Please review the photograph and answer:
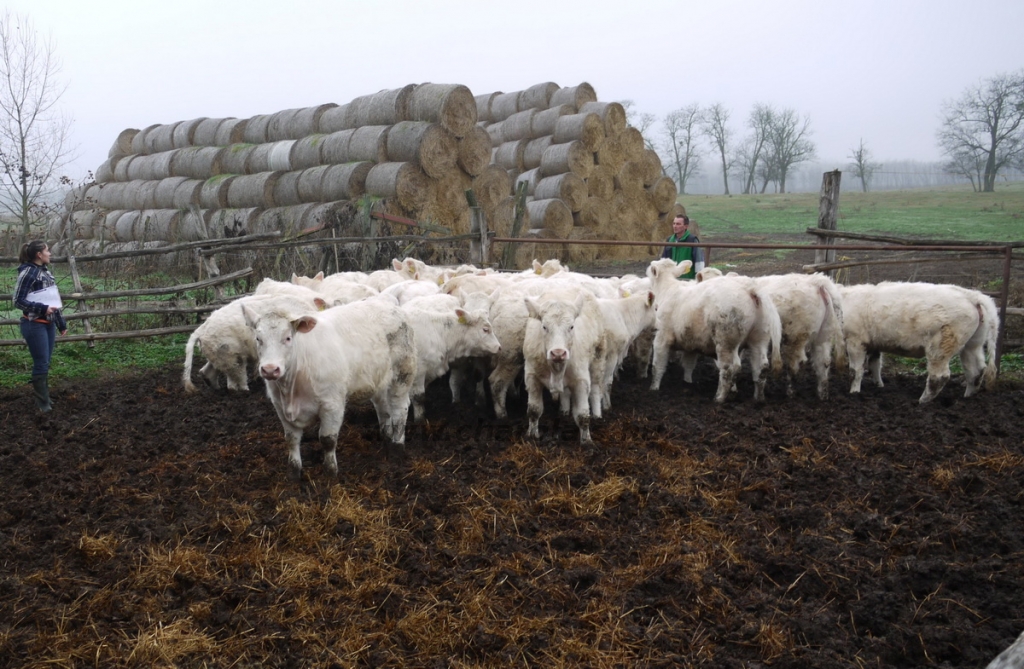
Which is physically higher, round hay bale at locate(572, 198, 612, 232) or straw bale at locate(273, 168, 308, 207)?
straw bale at locate(273, 168, 308, 207)

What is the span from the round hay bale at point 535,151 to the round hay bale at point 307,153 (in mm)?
5741

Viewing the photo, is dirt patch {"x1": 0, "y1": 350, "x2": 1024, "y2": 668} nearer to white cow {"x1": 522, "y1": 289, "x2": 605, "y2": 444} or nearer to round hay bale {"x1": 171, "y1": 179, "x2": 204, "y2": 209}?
white cow {"x1": 522, "y1": 289, "x2": 605, "y2": 444}

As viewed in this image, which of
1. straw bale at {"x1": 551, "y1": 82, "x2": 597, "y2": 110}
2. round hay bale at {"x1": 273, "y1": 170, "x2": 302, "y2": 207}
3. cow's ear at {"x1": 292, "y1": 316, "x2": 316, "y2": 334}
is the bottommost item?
cow's ear at {"x1": 292, "y1": 316, "x2": 316, "y2": 334}

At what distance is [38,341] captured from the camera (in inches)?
332

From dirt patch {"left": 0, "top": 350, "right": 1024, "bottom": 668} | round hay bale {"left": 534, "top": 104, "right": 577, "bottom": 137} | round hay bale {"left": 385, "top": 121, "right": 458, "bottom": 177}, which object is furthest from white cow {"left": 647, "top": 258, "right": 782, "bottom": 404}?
round hay bale {"left": 534, "top": 104, "right": 577, "bottom": 137}

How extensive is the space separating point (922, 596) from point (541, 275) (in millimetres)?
7155

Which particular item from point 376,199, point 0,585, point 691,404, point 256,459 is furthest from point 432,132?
point 0,585

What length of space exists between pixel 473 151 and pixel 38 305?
450 inches

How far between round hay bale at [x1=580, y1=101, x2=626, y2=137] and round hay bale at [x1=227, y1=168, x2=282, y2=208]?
8.69m

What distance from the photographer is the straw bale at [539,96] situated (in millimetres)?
23219

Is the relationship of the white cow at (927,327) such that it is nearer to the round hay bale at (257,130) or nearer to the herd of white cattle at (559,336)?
the herd of white cattle at (559,336)

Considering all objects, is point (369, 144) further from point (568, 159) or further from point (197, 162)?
point (197, 162)

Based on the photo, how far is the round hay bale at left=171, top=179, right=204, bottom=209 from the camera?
21.1 m

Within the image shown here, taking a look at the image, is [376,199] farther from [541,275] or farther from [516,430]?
[516,430]
